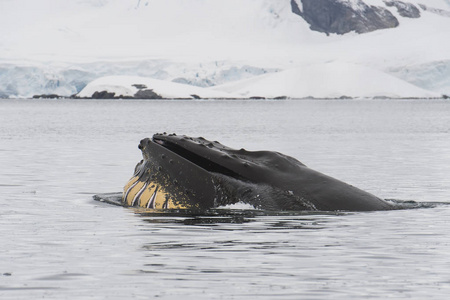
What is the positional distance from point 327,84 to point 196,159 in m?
176

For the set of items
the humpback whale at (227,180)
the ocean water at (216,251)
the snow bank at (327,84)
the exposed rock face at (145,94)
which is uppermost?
the snow bank at (327,84)

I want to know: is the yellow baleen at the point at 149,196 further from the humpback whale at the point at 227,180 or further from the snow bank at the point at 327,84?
the snow bank at the point at 327,84

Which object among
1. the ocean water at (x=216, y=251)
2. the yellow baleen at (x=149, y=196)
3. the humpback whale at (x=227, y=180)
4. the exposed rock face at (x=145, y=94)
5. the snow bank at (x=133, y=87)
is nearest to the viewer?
the ocean water at (x=216, y=251)

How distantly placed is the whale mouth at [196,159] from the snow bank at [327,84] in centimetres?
16378

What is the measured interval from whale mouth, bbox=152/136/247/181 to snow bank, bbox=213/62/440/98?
164 m

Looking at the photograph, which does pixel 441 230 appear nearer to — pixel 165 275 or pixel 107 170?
pixel 165 275

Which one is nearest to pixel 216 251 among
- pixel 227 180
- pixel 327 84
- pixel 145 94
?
pixel 227 180

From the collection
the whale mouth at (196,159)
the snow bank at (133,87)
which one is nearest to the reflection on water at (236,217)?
the whale mouth at (196,159)

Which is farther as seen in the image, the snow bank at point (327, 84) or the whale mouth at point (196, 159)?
the snow bank at point (327, 84)

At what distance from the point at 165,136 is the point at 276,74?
173 metres

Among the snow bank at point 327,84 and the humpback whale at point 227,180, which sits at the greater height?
the snow bank at point 327,84

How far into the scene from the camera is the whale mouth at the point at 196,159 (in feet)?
40.6

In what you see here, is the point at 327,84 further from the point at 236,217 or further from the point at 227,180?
the point at 227,180

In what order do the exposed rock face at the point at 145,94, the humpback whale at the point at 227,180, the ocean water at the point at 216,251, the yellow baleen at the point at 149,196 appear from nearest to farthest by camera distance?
the ocean water at the point at 216,251
the humpback whale at the point at 227,180
the yellow baleen at the point at 149,196
the exposed rock face at the point at 145,94
